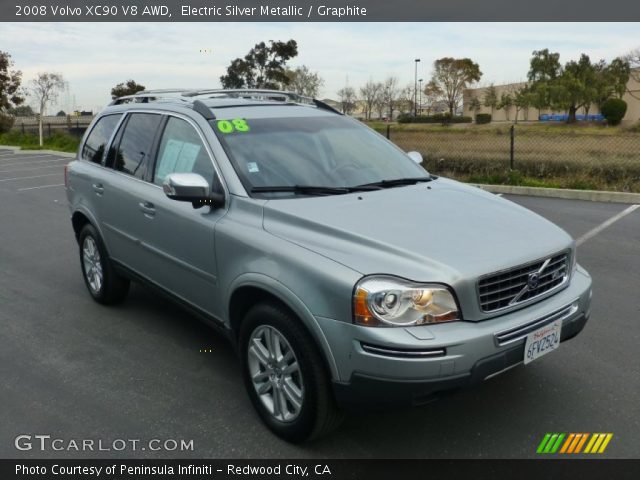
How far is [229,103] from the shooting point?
418 centimetres

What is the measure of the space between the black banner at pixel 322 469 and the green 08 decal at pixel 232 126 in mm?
1987

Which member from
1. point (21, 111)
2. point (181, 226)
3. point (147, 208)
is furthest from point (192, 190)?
point (21, 111)

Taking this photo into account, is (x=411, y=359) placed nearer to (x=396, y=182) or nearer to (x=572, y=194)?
(x=396, y=182)

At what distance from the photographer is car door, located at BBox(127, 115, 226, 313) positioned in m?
3.60

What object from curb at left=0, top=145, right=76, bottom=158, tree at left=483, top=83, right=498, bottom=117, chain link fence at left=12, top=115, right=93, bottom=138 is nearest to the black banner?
curb at left=0, top=145, right=76, bottom=158

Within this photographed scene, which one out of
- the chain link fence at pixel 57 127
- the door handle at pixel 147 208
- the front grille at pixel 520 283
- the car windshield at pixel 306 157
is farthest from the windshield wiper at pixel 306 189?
the chain link fence at pixel 57 127

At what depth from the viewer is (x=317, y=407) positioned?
2.88 meters

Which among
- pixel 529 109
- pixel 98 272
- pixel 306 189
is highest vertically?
pixel 529 109

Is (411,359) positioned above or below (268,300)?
below

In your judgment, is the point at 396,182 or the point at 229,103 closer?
the point at 396,182

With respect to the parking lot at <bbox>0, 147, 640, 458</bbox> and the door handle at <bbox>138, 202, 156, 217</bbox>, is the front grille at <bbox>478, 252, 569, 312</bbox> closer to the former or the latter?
the parking lot at <bbox>0, 147, 640, 458</bbox>

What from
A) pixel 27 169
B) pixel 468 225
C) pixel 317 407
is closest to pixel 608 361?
pixel 468 225

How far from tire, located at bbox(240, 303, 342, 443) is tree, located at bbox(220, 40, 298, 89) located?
112ft

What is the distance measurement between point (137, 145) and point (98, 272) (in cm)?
133
